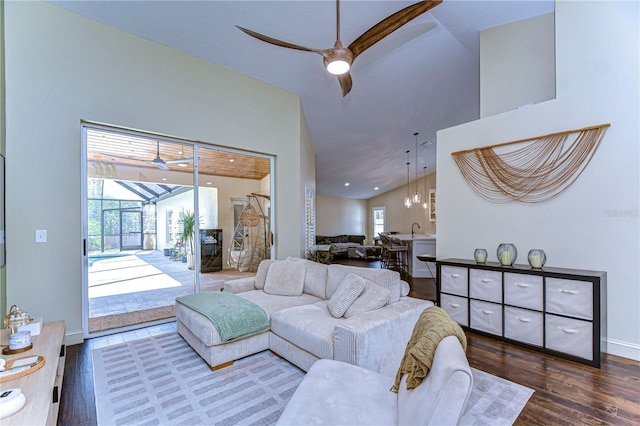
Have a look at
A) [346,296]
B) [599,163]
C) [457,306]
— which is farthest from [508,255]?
[346,296]

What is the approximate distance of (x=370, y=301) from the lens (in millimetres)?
2643

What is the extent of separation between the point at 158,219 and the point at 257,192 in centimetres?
158

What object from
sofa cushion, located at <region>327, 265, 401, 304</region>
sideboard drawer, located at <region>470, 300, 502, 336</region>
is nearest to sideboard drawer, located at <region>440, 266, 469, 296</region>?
sideboard drawer, located at <region>470, 300, 502, 336</region>

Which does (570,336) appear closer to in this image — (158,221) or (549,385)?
(549,385)

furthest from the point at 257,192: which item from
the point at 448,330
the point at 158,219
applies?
the point at 448,330

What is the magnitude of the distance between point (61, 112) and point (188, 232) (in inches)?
77.6

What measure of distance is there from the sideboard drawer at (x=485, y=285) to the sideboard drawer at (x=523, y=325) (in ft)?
0.54

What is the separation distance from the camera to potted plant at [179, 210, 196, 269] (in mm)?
4238

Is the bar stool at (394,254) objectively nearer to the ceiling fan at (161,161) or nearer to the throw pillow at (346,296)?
the throw pillow at (346,296)

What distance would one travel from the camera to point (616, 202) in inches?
112

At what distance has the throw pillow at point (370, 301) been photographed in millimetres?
2619

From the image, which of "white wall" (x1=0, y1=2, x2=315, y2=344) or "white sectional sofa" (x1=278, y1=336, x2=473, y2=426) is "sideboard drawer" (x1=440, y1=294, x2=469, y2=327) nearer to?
"white sectional sofa" (x1=278, y1=336, x2=473, y2=426)

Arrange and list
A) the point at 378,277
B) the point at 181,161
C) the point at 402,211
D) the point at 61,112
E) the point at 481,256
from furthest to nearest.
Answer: the point at 402,211
the point at 181,161
the point at 481,256
the point at 61,112
the point at 378,277

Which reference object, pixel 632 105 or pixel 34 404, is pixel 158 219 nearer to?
pixel 34 404
